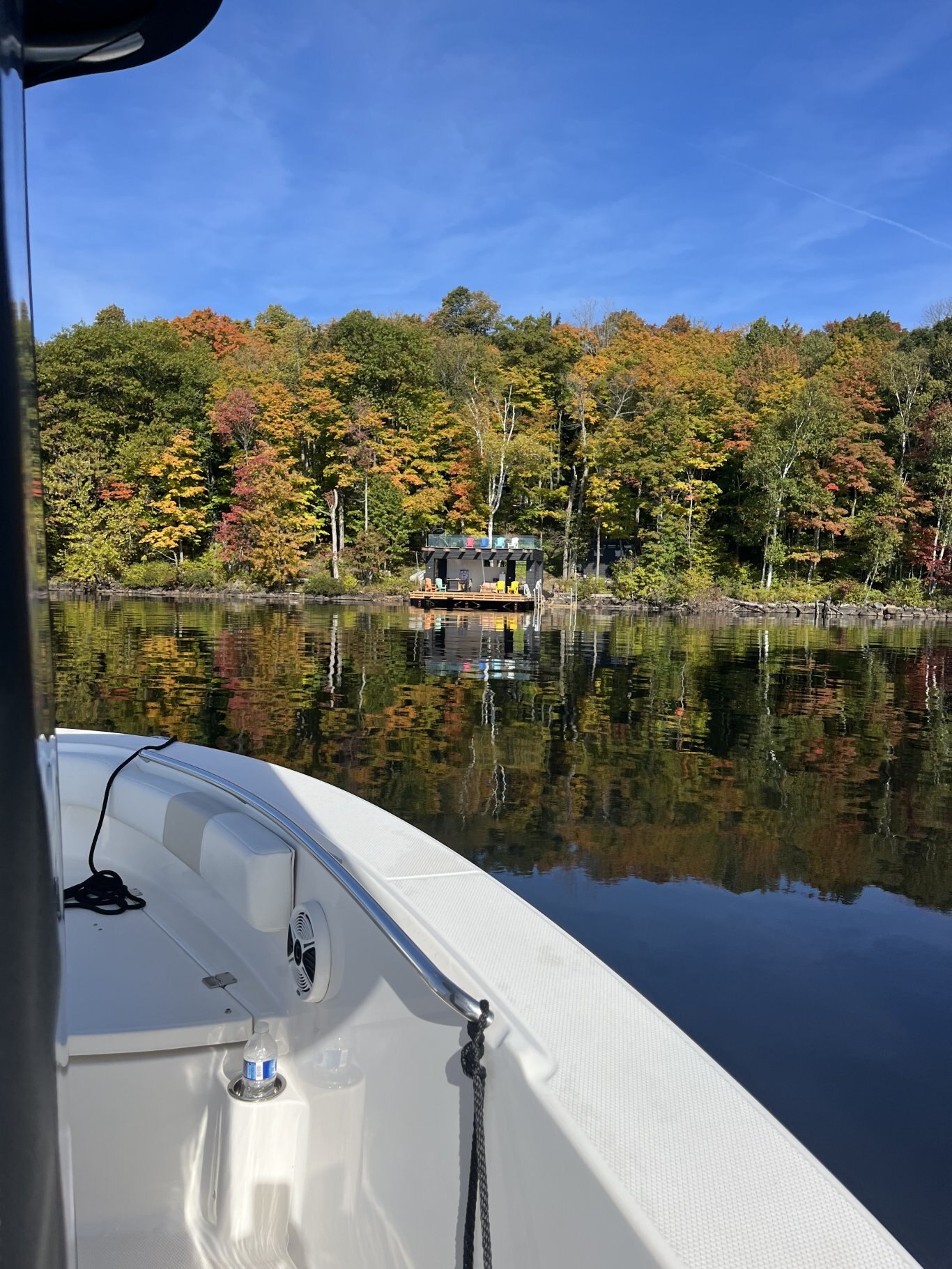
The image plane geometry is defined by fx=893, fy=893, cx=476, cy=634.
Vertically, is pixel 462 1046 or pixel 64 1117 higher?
pixel 64 1117

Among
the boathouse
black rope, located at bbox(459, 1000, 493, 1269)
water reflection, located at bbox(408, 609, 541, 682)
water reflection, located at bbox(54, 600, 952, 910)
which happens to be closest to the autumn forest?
Result: the boathouse

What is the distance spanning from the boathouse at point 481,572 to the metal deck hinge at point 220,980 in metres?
21.6

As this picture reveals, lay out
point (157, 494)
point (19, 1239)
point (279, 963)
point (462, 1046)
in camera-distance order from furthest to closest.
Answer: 1. point (157, 494)
2. point (279, 963)
3. point (462, 1046)
4. point (19, 1239)

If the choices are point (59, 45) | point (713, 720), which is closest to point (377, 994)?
point (59, 45)

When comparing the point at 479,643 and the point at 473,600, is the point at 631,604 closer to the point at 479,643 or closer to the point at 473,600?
the point at 473,600

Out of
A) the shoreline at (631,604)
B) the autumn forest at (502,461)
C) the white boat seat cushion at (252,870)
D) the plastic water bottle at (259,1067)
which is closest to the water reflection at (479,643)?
the shoreline at (631,604)

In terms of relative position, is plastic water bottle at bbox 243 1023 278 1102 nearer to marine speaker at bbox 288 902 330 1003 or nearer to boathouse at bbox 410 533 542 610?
marine speaker at bbox 288 902 330 1003

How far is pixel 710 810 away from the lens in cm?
525

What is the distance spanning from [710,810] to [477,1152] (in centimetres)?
452

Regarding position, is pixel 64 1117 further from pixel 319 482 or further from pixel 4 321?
pixel 319 482

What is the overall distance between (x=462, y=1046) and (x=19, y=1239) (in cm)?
72

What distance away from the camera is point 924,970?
128 inches

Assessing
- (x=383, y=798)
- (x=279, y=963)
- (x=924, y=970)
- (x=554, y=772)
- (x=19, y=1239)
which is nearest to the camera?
(x=19, y=1239)

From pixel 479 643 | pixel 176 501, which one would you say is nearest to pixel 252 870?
pixel 479 643
